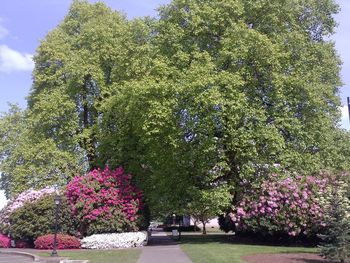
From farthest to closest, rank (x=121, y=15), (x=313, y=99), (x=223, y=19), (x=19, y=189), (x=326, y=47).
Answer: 1. (x=121, y=15)
2. (x=19, y=189)
3. (x=326, y=47)
4. (x=223, y=19)
5. (x=313, y=99)

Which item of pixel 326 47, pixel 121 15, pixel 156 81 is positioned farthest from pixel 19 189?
pixel 326 47

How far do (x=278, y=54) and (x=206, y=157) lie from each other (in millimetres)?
7823

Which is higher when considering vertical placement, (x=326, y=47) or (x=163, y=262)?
(x=326, y=47)

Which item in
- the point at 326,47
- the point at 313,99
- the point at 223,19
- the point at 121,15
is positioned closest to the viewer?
the point at 313,99

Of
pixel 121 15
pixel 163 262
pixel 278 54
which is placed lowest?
pixel 163 262

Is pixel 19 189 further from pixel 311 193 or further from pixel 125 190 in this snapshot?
pixel 311 193

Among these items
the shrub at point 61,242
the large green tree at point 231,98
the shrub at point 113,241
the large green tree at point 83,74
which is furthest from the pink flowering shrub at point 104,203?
the large green tree at point 83,74

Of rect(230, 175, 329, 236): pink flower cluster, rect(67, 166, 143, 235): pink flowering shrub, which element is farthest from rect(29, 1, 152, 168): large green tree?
rect(230, 175, 329, 236): pink flower cluster

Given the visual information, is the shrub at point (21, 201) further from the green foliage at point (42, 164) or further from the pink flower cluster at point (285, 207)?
the pink flower cluster at point (285, 207)

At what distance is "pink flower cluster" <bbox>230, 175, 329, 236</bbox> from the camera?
80.4 ft

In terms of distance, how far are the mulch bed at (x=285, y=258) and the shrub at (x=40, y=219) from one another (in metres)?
15.7

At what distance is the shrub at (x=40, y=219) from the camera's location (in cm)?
3058

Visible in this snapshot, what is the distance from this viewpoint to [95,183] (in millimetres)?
29828

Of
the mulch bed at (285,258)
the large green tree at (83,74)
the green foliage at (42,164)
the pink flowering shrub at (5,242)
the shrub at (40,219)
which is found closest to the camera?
the mulch bed at (285,258)
